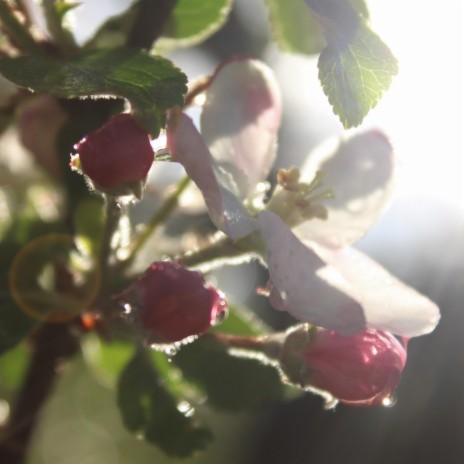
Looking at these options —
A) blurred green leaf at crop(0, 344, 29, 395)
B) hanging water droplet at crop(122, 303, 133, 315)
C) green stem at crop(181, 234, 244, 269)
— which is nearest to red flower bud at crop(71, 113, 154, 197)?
hanging water droplet at crop(122, 303, 133, 315)

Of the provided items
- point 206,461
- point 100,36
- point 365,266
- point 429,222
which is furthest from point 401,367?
point 429,222

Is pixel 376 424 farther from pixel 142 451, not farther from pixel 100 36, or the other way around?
pixel 100 36

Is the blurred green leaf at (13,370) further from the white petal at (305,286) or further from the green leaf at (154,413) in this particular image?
the white petal at (305,286)

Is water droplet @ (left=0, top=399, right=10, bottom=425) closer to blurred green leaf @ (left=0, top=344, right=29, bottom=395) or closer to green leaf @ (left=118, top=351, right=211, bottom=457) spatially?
blurred green leaf @ (left=0, top=344, right=29, bottom=395)

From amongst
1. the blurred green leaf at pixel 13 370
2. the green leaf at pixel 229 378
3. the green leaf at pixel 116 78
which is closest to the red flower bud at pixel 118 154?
the green leaf at pixel 116 78

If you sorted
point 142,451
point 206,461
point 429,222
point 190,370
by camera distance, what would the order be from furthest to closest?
point 429,222, point 206,461, point 142,451, point 190,370

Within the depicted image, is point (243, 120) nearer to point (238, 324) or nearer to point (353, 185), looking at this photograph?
point (353, 185)

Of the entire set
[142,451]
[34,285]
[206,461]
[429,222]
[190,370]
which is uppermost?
[34,285]
